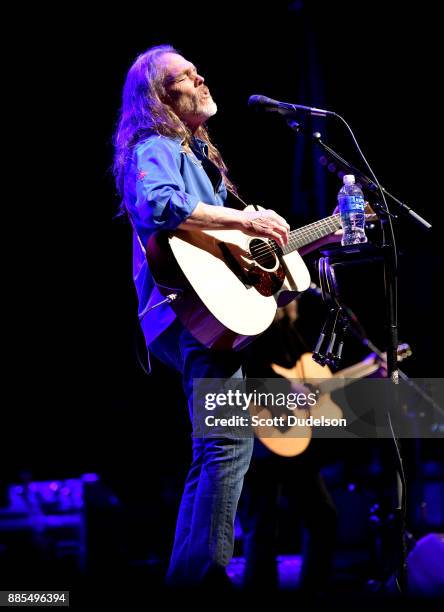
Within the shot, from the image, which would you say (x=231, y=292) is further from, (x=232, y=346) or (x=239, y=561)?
(x=239, y=561)

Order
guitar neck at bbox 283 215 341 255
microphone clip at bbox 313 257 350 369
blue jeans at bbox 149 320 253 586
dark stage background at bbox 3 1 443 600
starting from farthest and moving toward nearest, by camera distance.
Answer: dark stage background at bbox 3 1 443 600
guitar neck at bbox 283 215 341 255
microphone clip at bbox 313 257 350 369
blue jeans at bbox 149 320 253 586

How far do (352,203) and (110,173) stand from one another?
10.9 ft

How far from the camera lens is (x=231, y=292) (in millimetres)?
2535

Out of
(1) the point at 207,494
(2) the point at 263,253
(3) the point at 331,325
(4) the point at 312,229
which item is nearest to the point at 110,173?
(4) the point at 312,229

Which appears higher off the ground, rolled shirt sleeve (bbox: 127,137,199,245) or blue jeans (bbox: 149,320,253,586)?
rolled shirt sleeve (bbox: 127,137,199,245)

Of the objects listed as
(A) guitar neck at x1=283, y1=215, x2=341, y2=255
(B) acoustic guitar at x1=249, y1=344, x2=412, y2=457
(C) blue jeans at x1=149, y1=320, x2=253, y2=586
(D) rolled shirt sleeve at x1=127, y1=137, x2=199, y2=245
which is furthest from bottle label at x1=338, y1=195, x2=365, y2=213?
(B) acoustic guitar at x1=249, y1=344, x2=412, y2=457

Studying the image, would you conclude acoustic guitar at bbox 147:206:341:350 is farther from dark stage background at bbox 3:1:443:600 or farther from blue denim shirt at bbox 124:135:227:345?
dark stage background at bbox 3:1:443:600

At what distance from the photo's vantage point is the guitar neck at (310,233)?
289 centimetres

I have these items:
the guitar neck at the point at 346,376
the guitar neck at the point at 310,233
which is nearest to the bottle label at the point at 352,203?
the guitar neck at the point at 310,233

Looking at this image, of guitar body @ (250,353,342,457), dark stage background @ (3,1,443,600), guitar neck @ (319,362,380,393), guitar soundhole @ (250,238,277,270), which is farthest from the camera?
dark stage background @ (3,1,443,600)

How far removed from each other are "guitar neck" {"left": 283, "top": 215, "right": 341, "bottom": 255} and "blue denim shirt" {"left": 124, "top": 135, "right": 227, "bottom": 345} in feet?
1.15

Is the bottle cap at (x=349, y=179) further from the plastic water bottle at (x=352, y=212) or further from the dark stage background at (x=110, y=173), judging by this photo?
the dark stage background at (x=110, y=173)

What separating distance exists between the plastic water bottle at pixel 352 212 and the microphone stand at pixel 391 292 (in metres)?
0.08

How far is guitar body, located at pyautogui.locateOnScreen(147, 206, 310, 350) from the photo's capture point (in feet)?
7.97
